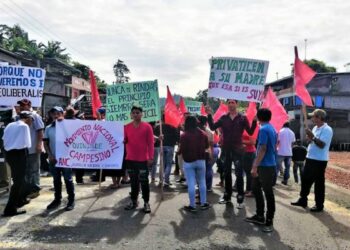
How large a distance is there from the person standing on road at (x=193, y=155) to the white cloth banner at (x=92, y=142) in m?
1.56

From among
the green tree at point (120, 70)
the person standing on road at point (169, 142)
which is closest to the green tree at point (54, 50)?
the green tree at point (120, 70)

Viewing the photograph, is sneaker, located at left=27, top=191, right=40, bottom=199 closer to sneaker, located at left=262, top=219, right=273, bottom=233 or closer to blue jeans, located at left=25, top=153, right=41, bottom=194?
blue jeans, located at left=25, top=153, right=41, bottom=194

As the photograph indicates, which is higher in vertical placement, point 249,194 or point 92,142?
point 92,142

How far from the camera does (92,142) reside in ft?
26.8

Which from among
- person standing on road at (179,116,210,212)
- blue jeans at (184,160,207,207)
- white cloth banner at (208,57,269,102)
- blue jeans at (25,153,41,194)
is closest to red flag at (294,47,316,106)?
white cloth banner at (208,57,269,102)

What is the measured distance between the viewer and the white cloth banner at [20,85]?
8.58m

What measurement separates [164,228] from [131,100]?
11.3 feet

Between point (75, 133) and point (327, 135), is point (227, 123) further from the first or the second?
point (75, 133)

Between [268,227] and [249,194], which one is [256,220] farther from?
[249,194]

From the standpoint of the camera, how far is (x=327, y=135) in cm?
755

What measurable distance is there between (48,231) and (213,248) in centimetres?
253

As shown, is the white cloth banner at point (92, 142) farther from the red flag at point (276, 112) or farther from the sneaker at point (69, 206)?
the red flag at point (276, 112)

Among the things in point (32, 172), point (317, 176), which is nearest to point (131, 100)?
point (32, 172)

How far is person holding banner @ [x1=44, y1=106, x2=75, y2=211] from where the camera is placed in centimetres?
736
